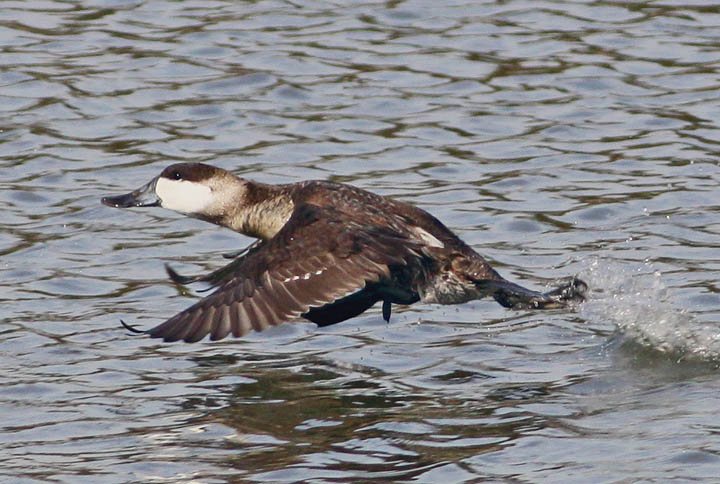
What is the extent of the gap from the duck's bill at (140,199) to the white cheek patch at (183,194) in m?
0.03

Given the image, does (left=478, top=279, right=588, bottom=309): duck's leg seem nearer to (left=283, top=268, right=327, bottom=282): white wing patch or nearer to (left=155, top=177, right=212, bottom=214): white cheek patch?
(left=283, top=268, right=327, bottom=282): white wing patch

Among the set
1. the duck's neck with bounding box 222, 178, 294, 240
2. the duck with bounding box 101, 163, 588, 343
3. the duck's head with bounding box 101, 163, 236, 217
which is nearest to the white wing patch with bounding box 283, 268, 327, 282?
the duck with bounding box 101, 163, 588, 343

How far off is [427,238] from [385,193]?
2.27 m

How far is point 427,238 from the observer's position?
7562 millimetres

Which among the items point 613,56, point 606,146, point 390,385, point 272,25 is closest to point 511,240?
point 606,146

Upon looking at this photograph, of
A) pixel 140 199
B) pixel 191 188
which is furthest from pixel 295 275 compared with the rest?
pixel 140 199

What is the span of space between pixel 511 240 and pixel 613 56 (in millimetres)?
3375

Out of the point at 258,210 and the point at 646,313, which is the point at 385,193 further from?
the point at 646,313

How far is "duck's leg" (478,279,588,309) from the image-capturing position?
291 inches

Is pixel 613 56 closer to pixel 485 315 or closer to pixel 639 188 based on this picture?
pixel 639 188

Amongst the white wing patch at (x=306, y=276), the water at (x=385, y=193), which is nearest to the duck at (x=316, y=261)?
the white wing patch at (x=306, y=276)

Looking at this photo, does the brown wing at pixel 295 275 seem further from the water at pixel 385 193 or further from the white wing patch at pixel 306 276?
the water at pixel 385 193

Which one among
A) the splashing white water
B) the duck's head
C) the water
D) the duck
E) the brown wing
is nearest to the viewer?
the water

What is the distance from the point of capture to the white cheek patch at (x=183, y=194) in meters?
8.09
